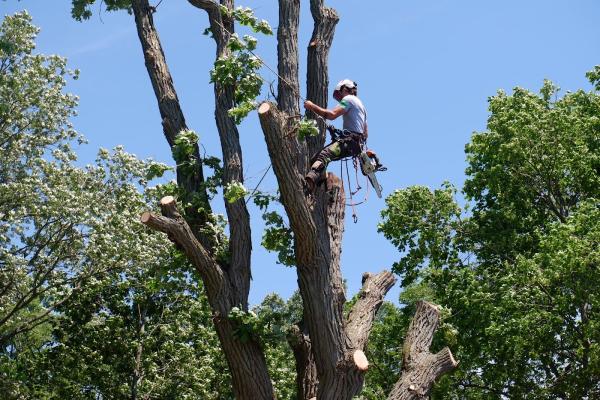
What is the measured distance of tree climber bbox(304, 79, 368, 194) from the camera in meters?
10.7

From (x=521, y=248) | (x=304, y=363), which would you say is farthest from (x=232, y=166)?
(x=521, y=248)

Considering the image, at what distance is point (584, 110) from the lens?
27438mm

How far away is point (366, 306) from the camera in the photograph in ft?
36.6

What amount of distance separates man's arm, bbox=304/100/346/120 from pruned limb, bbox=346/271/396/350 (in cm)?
207

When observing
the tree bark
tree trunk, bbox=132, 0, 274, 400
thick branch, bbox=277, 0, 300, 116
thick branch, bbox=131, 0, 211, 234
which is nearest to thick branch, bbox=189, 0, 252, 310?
tree trunk, bbox=132, 0, 274, 400

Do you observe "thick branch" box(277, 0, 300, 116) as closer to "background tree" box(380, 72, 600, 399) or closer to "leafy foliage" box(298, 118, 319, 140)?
"leafy foliage" box(298, 118, 319, 140)

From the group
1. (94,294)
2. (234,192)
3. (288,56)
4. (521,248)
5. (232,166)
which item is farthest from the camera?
(521,248)

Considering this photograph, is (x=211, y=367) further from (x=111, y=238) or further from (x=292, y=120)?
(x=292, y=120)

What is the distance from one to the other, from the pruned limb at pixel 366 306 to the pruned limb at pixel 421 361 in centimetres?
48

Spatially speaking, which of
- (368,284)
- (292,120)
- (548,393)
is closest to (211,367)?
(548,393)

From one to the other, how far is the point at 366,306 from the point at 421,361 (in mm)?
859

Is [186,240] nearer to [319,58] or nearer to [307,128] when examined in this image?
[307,128]

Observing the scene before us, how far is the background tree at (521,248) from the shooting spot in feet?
73.0

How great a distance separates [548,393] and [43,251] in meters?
12.1
